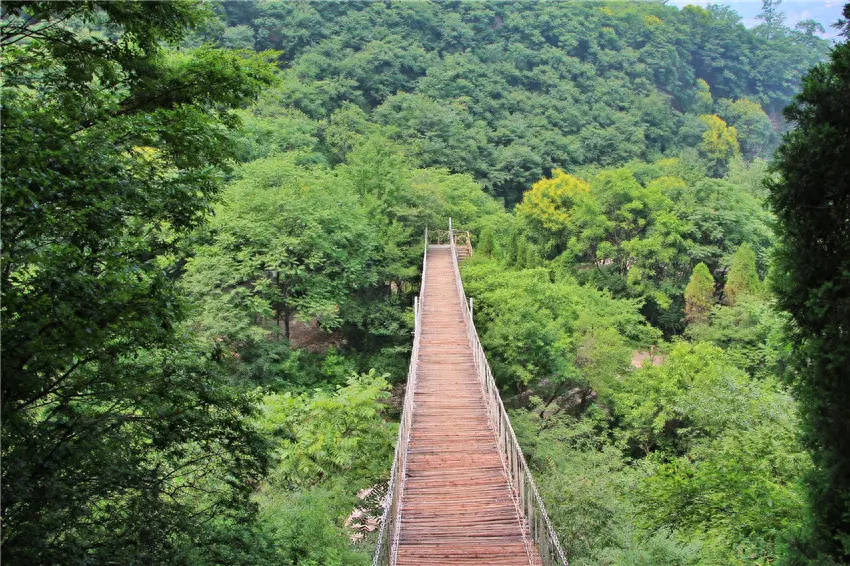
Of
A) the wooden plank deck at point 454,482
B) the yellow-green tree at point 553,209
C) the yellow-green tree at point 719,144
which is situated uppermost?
the yellow-green tree at point 719,144

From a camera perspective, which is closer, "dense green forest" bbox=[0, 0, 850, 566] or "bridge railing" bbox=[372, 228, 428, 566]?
"dense green forest" bbox=[0, 0, 850, 566]

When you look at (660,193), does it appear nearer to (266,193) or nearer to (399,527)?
(266,193)

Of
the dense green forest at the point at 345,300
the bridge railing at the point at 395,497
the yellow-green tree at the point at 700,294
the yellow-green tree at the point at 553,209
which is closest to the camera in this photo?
the dense green forest at the point at 345,300

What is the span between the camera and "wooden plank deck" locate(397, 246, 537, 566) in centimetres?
626

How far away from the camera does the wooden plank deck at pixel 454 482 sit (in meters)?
6.26

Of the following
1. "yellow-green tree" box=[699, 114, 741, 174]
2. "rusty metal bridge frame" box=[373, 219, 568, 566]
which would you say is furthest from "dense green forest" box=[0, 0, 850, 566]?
"yellow-green tree" box=[699, 114, 741, 174]

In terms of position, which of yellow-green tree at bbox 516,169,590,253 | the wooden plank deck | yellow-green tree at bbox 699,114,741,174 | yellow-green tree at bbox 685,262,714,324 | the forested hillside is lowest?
yellow-green tree at bbox 685,262,714,324

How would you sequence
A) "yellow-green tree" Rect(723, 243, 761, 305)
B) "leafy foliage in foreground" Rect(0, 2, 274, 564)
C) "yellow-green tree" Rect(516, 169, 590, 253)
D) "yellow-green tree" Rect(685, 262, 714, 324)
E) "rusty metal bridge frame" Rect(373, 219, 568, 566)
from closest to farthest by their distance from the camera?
"leafy foliage in foreground" Rect(0, 2, 274, 564) < "rusty metal bridge frame" Rect(373, 219, 568, 566) < "yellow-green tree" Rect(723, 243, 761, 305) < "yellow-green tree" Rect(685, 262, 714, 324) < "yellow-green tree" Rect(516, 169, 590, 253)

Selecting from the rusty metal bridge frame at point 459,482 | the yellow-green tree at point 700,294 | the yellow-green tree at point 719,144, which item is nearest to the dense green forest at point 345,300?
Answer: the yellow-green tree at point 700,294

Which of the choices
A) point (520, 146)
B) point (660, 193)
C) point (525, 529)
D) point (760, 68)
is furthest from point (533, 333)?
point (760, 68)

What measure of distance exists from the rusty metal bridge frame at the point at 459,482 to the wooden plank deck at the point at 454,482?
0.4 inches

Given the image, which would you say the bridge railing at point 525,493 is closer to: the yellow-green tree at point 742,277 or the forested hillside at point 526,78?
the yellow-green tree at point 742,277

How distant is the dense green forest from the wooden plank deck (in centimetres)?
102

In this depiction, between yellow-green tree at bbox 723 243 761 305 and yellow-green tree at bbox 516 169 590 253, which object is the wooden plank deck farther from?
yellow-green tree at bbox 516 169 590 253
